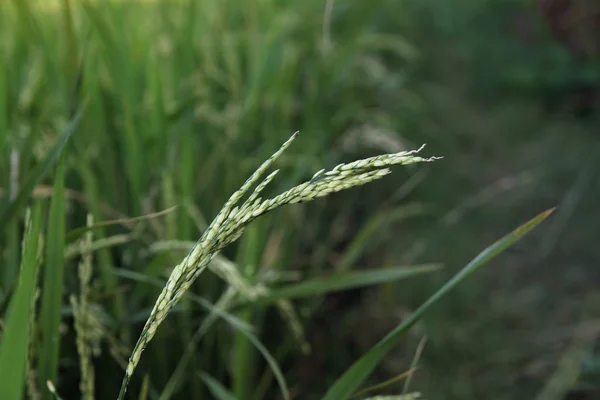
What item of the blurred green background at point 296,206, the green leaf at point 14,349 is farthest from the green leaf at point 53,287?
the green leaf at point 14,349

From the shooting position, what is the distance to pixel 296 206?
3.95ft

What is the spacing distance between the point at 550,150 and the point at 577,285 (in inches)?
30.0

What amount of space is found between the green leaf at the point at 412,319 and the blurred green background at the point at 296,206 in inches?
9.0

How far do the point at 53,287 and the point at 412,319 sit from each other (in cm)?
31

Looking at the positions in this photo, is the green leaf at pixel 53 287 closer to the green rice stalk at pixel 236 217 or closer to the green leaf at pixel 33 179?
the green leaf at pixel 33 179

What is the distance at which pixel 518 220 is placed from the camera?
1675mm

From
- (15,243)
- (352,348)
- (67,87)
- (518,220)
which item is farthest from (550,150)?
(15,243)

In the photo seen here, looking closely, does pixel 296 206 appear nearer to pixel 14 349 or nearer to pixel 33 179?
pixel 33 179

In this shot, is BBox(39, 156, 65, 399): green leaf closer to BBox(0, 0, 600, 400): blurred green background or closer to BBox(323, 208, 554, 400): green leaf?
BBox(0, 0, 600, 400): blurred green background

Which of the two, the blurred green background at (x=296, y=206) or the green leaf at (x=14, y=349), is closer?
the green leaf at (x=14, y=349)

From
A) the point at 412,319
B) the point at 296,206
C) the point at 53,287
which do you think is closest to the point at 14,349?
the point at 53,287

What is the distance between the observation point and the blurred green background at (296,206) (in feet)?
2.90

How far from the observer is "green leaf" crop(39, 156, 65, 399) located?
0.56 meters

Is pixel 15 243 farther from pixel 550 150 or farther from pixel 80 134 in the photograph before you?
pixel 550 150
